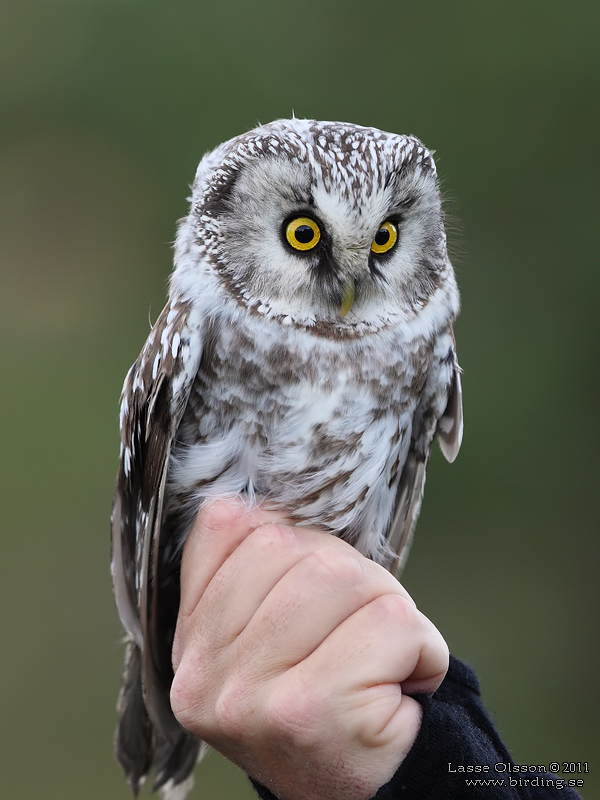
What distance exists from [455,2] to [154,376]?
14.0 feet

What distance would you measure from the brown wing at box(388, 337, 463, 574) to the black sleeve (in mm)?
780

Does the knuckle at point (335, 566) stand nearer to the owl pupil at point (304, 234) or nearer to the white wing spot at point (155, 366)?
the white wing spot at point (155, 366)

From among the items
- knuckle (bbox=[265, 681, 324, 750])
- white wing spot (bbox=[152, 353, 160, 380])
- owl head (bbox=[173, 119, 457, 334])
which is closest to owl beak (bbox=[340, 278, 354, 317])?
owl head (bbox=[173, 119, 457, 334])

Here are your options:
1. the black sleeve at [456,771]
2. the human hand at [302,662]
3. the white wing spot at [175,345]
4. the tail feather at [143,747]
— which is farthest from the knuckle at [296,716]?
the tail feather at [143,747]

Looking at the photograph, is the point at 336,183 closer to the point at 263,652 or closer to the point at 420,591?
the point at 263,652

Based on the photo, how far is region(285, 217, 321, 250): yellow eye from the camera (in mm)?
1994

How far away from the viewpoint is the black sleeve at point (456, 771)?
1.51 m

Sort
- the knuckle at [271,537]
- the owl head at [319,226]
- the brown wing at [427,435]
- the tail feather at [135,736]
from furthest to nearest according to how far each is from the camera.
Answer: the tail feather at [135,736]
the brown wing at [427,435]
the owl head at [319,226]
the knuckle at [271,537]

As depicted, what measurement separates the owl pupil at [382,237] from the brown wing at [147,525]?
497 mm

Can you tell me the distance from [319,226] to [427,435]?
694 mm

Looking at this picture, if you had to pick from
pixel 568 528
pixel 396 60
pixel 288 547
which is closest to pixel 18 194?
pixel 396 60

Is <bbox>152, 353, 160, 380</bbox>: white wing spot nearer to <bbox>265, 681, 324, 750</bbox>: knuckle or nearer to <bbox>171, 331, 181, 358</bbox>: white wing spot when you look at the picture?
<bbox>171, 331, 181, 358</bbox>: white wing spot

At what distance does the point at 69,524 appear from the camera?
5918mm

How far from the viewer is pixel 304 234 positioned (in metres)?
2.00
